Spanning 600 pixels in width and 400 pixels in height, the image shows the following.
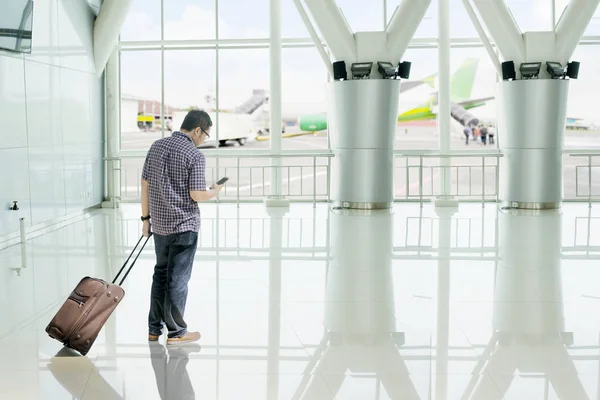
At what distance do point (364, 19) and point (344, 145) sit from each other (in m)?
25.5

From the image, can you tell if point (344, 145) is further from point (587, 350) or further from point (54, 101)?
point (587, 350)

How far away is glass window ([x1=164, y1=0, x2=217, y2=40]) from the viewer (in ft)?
136

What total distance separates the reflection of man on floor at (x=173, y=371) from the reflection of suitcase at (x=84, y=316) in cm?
44

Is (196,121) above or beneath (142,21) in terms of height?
beneath

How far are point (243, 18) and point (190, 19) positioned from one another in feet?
9.98

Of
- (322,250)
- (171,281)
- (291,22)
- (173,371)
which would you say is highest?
(291,22)

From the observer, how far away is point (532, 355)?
5.64 m

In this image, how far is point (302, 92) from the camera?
1692 inches

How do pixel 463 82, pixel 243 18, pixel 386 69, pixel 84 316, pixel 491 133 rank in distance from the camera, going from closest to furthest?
pixel 84 316 < pixel 386 69 < pixel 463 82 < pixel 491 133 < pixel 243 18

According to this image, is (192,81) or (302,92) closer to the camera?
(302,92)

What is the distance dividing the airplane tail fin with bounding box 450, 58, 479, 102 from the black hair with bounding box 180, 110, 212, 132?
2767 cm

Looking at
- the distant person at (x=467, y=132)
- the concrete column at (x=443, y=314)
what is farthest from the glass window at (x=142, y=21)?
the concrete column at (x=443, y=314)

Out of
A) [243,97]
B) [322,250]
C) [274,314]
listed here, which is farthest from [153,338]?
[243,97]

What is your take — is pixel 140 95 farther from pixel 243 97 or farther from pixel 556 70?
pixel 556 70
